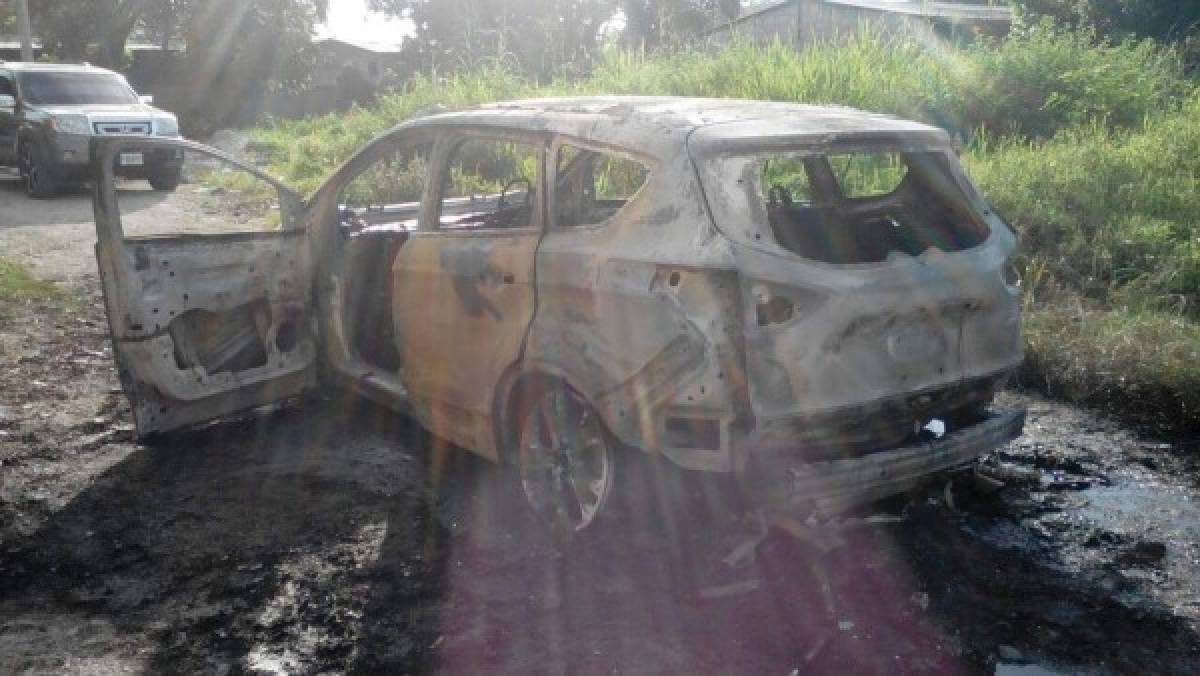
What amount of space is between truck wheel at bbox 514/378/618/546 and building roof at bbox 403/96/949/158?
992 mm

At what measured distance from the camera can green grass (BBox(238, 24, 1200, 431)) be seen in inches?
242

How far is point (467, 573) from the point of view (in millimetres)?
4180

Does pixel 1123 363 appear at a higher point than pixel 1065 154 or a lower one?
lower

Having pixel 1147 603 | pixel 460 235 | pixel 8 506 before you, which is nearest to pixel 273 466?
pixel 8 506

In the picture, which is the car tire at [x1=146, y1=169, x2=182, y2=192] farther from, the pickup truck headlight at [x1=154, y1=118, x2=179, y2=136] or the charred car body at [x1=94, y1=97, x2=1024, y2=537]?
the charred car body at [x1=94, y1=97, x2=1024, y2=537]

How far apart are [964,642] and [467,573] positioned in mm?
1831

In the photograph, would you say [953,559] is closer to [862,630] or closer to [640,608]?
[862,630]

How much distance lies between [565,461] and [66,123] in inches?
530

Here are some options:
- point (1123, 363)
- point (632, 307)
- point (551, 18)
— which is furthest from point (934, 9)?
point (632, 307)

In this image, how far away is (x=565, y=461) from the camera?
4328 mm

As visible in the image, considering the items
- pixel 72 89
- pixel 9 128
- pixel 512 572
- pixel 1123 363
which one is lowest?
pixel 512 572

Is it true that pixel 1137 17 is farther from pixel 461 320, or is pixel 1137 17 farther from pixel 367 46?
pixel 367 46

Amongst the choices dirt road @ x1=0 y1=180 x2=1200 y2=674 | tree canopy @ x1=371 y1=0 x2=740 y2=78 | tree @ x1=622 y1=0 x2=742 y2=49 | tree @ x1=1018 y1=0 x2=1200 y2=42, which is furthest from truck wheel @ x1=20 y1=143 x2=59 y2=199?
tree @ x1=622 y1=0 x2=742 y2=49

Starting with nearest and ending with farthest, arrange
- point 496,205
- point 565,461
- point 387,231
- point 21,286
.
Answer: point 565,461 → point 387,231 → point 496,205 → point 21,286
